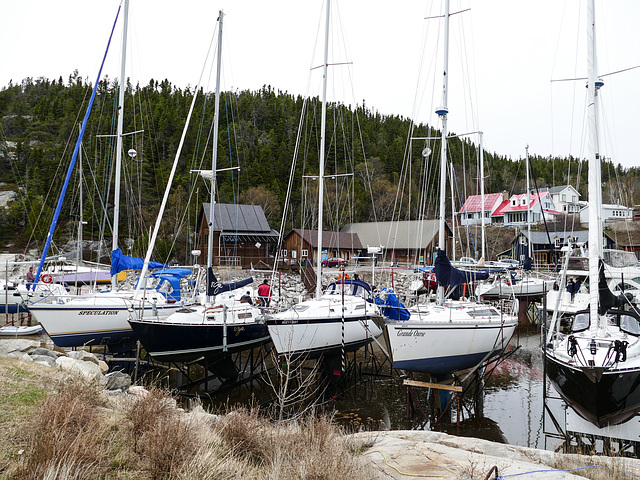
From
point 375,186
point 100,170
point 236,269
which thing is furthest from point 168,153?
point 236,269

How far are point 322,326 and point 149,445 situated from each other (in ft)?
32.0

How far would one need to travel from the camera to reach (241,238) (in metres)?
49.9

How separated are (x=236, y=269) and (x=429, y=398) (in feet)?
100

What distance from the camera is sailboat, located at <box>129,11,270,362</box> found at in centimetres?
1531

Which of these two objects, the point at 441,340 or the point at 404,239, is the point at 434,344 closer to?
the point at 441,340

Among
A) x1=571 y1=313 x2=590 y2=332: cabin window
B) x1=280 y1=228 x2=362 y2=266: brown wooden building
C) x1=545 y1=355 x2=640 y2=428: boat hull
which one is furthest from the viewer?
x1=280 y1=228 x2=362 y2=266: brown wooden building

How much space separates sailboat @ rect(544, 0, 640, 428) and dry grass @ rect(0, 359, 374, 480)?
20.4 ft

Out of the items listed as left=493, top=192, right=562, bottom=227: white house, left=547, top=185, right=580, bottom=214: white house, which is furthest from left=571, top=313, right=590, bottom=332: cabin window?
left=547, top=185, right=580, bottom=214: white house

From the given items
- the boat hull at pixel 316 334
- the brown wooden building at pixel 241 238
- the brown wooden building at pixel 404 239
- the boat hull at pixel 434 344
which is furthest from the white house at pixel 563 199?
the boat hull at pixel 434 344

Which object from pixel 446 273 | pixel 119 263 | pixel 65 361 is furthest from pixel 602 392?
pixel 119 263

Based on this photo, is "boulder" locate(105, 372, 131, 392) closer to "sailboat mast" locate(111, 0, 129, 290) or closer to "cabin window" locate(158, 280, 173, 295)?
"sailboat mast" locate(111, 0, 129, 290)

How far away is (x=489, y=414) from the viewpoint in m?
14.9

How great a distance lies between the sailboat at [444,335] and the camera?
13.8 meters

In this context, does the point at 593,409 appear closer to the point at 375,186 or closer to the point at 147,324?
the point at 147,324
